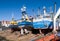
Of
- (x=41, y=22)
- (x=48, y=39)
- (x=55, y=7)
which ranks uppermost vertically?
(x=55, y=7)

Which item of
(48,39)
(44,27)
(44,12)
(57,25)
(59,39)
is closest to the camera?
(59,39)

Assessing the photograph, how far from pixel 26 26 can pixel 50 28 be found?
7118 mm

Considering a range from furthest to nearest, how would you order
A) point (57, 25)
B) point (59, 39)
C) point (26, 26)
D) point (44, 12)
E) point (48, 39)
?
1. point (44, 12)
2. point (26, 26)
3. point (57, 25)
4. point (48, 39)
5. point (59, 39)

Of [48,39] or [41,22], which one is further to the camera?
[41,22]

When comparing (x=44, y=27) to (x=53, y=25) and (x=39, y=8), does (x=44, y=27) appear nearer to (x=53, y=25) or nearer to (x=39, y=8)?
(x=53, y=25)

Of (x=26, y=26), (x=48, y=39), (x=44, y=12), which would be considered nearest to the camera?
(x=48, y=39)

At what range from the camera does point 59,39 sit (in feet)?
A: 63.5

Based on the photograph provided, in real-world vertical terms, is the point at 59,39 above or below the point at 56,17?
below

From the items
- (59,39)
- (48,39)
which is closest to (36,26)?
(48,39)

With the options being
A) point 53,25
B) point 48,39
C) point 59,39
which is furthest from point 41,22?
point 59,39

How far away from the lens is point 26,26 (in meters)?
37.7

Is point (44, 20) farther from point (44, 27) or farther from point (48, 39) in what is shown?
point (48, 39)

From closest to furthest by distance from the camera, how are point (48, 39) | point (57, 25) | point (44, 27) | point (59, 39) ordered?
point (59, 39)
point (48, 39)
point (57, 25)
point (44, 27)

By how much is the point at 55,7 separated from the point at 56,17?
249 cm
